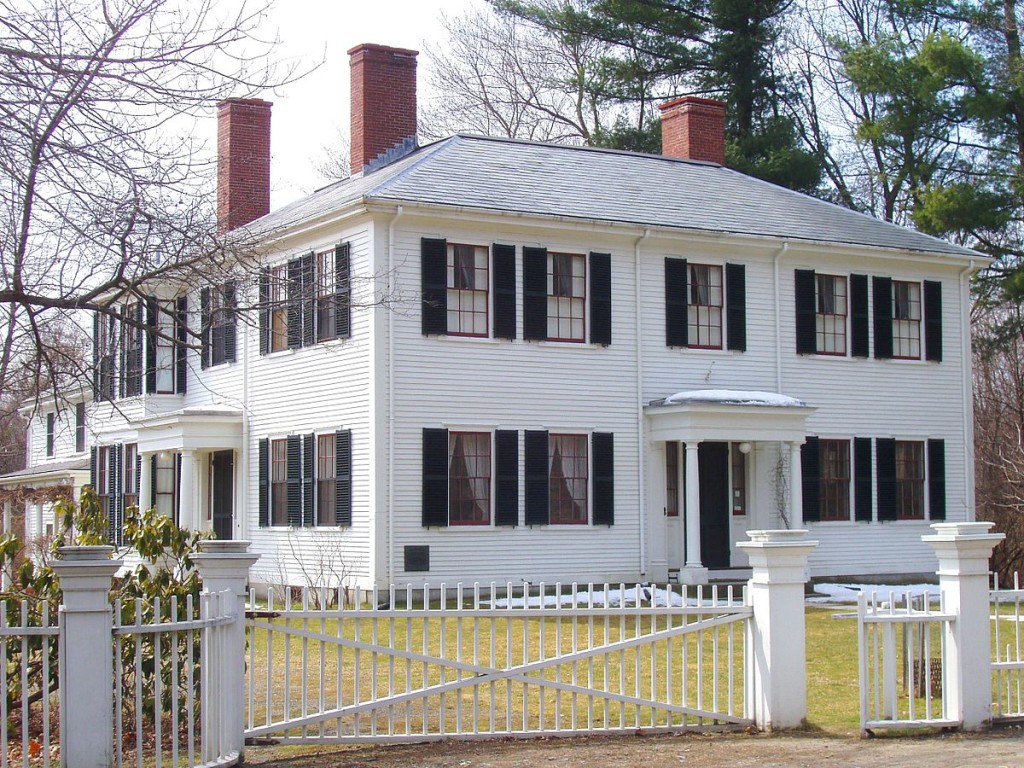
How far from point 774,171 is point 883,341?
459 inches

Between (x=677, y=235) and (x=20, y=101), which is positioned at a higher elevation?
(x=677, y=235)

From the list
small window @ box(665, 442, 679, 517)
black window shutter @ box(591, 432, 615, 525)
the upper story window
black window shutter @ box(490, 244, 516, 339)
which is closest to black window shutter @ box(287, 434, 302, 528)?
black window shutter @ box(490, 244, 516, 339)

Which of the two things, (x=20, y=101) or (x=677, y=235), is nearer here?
(x=20, y=101)

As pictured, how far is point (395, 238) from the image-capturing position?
22.0 meters

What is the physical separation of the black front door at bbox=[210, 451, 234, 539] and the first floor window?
238 inches

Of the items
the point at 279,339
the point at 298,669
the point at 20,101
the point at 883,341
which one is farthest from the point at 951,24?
the point at 20,101

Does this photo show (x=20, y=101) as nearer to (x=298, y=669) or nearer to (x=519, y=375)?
(x=298, y=669)

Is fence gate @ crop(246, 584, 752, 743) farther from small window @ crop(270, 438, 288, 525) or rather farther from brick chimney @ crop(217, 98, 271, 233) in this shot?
brick chimney @ crop(217, 98, 271, 233)

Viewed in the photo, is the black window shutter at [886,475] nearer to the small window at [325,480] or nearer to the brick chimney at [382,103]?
the small window at [325,480]

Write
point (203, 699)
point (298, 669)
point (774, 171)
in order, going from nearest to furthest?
point (203, 699)
point (298, 669)
point (774, 171)

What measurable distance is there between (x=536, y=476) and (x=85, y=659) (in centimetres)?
1513

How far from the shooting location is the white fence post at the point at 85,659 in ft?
26.2

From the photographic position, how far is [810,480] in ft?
83.1

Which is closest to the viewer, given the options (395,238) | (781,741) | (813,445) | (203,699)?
(203,699)
